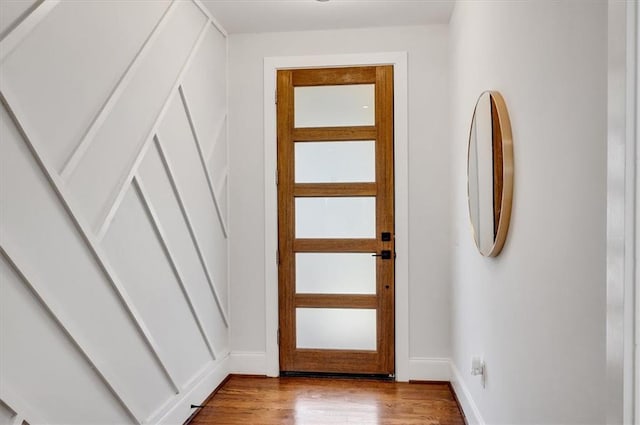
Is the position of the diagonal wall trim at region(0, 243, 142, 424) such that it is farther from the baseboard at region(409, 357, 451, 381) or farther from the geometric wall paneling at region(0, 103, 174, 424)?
the baseboard at region(409, 357, 451, 381)

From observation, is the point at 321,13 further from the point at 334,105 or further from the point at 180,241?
the point at 180,241

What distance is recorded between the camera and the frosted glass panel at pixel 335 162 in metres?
3.43

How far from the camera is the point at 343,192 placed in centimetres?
343

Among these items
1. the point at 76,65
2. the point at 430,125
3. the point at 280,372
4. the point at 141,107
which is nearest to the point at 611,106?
the point at 76,65

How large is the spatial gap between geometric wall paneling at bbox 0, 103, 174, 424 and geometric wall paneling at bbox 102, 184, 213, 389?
88 millimetres

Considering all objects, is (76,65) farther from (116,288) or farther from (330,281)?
(330,281)

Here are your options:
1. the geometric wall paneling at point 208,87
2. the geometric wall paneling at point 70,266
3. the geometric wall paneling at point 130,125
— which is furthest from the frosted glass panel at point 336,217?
the geometric wall paneling at point 70,266

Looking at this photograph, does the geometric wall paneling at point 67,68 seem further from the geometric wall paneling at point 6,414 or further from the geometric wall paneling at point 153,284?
the geometric wall paneling at point 6,414

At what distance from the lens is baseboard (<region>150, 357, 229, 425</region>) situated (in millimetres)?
2463

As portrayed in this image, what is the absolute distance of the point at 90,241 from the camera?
70.8 inches

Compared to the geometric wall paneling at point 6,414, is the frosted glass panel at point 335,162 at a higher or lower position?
higher

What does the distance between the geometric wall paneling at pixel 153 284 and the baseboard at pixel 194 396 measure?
85 mm

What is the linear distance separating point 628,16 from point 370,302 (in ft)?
9.76

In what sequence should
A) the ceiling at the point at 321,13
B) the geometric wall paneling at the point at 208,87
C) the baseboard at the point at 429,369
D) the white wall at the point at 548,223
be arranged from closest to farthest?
the white wall at the point at 548,223
the geometric wall paneling at the point at 208,87
the ceiling at the point at 321,13
the baseboard at the point at 429,369
